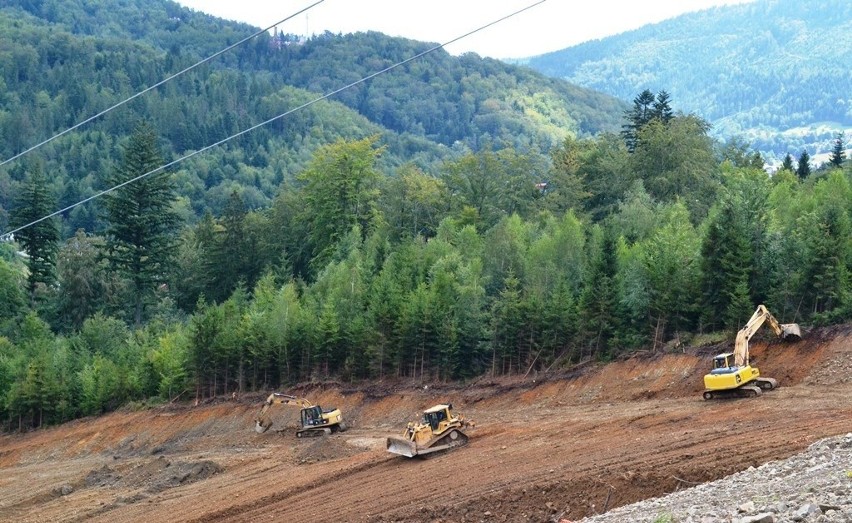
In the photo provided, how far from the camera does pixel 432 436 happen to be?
34.8 metres

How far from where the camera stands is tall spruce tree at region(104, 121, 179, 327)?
3105 inches

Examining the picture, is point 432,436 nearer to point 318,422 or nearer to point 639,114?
point 318,422

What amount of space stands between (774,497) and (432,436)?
690 inches

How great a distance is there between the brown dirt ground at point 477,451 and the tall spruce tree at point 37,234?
32.2 m

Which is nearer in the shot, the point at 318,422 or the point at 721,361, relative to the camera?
the point at 721,361

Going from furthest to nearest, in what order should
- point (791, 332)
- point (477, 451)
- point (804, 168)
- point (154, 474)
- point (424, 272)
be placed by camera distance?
1. point (804, 168)
2. point (424, 272)
3. point (154, 474)
4. point (791, 332)
5. point (477, 451)

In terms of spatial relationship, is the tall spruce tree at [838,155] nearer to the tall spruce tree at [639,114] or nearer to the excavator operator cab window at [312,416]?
the tall spruce tree at [639,114]

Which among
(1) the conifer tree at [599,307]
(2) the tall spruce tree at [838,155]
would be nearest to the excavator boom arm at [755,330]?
(1) the conifer tree at [599,307]

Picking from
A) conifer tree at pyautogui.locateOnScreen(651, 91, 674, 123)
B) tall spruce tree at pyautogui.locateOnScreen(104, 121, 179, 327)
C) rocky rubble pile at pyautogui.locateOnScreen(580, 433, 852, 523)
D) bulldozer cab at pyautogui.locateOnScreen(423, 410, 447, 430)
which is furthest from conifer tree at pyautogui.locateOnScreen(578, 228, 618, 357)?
tall spruce tree at pyautogui.locateOnScreen(104, 121, 179, 327)

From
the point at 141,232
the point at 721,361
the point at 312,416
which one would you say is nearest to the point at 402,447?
the point at 312,416

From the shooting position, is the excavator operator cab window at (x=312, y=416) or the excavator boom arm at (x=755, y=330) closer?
the excavator boom arm at (x=755, y=330)

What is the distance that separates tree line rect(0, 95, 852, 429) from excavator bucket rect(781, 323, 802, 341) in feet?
7.32

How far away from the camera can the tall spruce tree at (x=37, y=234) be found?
8112 cm

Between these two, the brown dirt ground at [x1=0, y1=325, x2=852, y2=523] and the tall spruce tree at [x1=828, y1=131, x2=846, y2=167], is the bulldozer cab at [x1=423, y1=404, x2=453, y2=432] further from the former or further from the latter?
the tall spruce tree at [x1=828, y1=131, x2=846, y2=167]
